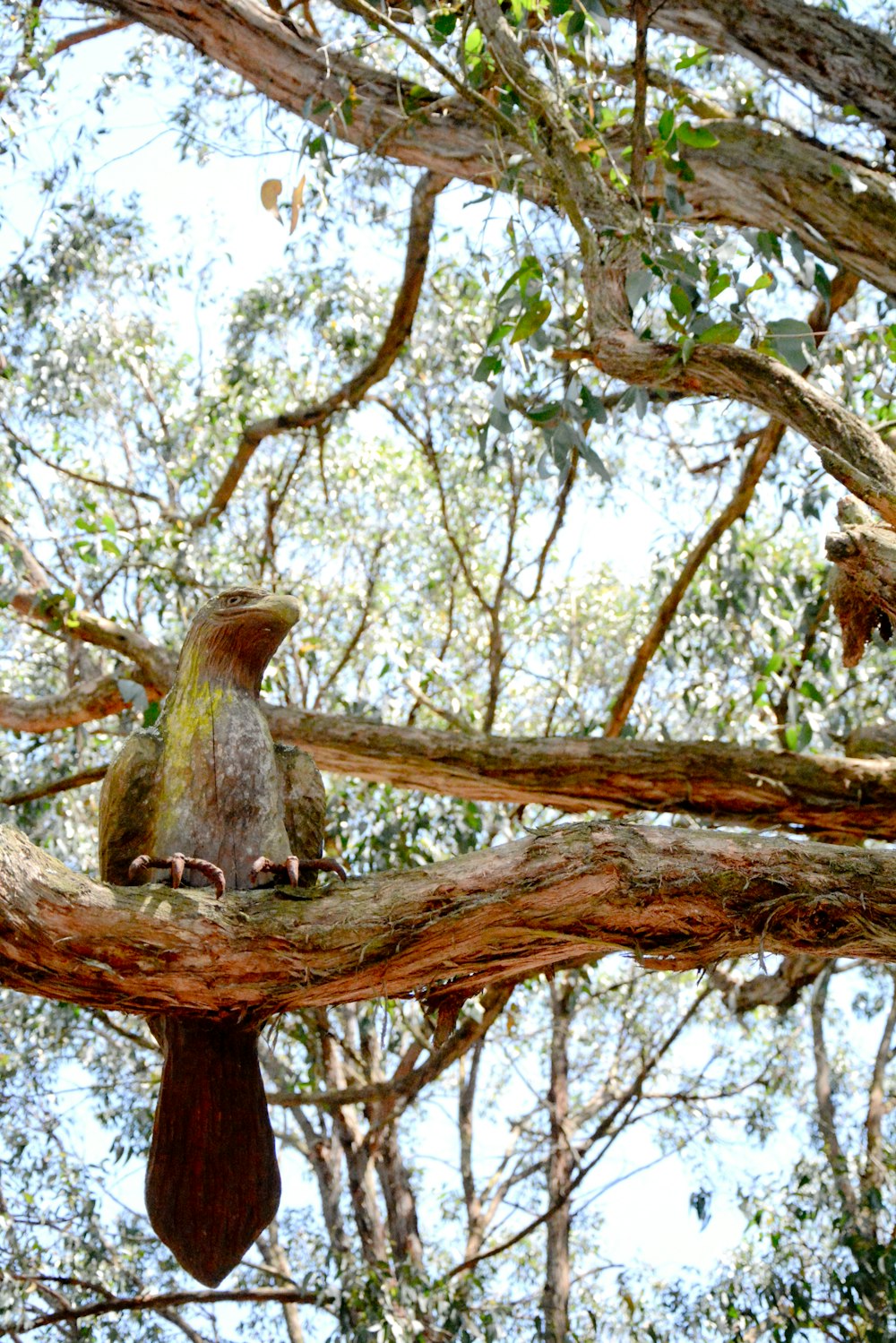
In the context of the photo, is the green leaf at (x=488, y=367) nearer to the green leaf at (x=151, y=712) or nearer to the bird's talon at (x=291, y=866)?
the bird's talon at (x=291, y=866)

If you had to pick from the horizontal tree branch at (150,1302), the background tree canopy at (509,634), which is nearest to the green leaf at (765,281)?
the background tree canopy at (509,634)

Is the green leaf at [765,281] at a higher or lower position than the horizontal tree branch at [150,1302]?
higher

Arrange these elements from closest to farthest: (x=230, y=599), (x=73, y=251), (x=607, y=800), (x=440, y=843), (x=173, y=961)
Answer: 1. (x=173, y=961)
2. (x=230, y=599)
3. (x=607, y=800)
4. (x=440, y=843)
5. (x=73, y=251)

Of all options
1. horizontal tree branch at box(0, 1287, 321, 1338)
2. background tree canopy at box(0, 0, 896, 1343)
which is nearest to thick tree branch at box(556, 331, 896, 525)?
background tree canopy at box(0, 0, 896, 1343)

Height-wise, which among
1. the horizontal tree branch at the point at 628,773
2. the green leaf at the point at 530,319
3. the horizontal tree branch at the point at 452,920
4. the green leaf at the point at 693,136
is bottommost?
the horizontal tree branch at the point at 452,920

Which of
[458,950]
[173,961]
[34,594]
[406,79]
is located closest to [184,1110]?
[173,961]

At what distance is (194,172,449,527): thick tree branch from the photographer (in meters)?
6.54

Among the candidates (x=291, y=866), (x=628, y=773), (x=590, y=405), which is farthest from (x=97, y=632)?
(x=291, y=866)

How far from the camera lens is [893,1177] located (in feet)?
22.7

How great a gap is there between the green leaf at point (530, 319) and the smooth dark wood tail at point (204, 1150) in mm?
1969

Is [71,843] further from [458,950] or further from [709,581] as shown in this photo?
[458,950]

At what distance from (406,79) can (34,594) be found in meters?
2.55

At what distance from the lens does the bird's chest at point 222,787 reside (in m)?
2.79

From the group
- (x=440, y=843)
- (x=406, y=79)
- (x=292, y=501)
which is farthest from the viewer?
(x=292, y=501)
